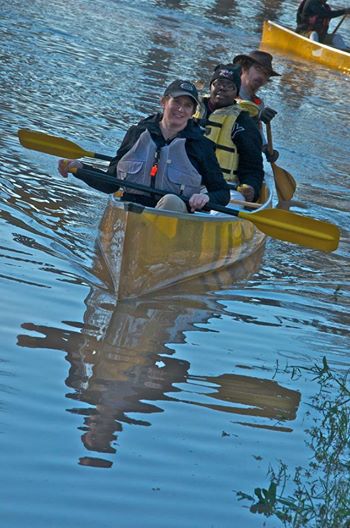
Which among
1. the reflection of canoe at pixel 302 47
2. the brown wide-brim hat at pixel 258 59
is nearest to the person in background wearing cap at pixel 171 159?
the brown wide-brim hat at pixel 258 59

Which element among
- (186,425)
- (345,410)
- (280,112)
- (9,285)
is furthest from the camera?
(280,112)

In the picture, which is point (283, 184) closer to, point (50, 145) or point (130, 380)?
point (50, 145)

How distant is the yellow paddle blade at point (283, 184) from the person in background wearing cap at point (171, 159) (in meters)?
3.74

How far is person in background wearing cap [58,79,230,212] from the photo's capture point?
24.5ft

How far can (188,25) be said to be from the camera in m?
24.0

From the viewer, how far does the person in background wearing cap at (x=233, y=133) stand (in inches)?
363

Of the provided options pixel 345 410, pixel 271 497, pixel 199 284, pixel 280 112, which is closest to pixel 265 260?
pixel 199 284

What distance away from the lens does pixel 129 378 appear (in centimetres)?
591

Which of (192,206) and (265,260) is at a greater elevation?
(192,206)

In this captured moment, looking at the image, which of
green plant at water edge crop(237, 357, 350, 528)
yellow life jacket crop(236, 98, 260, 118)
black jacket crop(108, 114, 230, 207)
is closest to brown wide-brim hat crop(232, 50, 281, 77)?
yellow life jacket crop(236, 98, 260, 118)

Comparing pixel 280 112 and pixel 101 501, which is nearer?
pixel 101 501

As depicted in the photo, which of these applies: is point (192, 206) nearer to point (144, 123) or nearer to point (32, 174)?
point (144, 123)

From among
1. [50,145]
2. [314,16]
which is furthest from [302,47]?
[50,145]

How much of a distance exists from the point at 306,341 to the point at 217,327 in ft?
1.76
